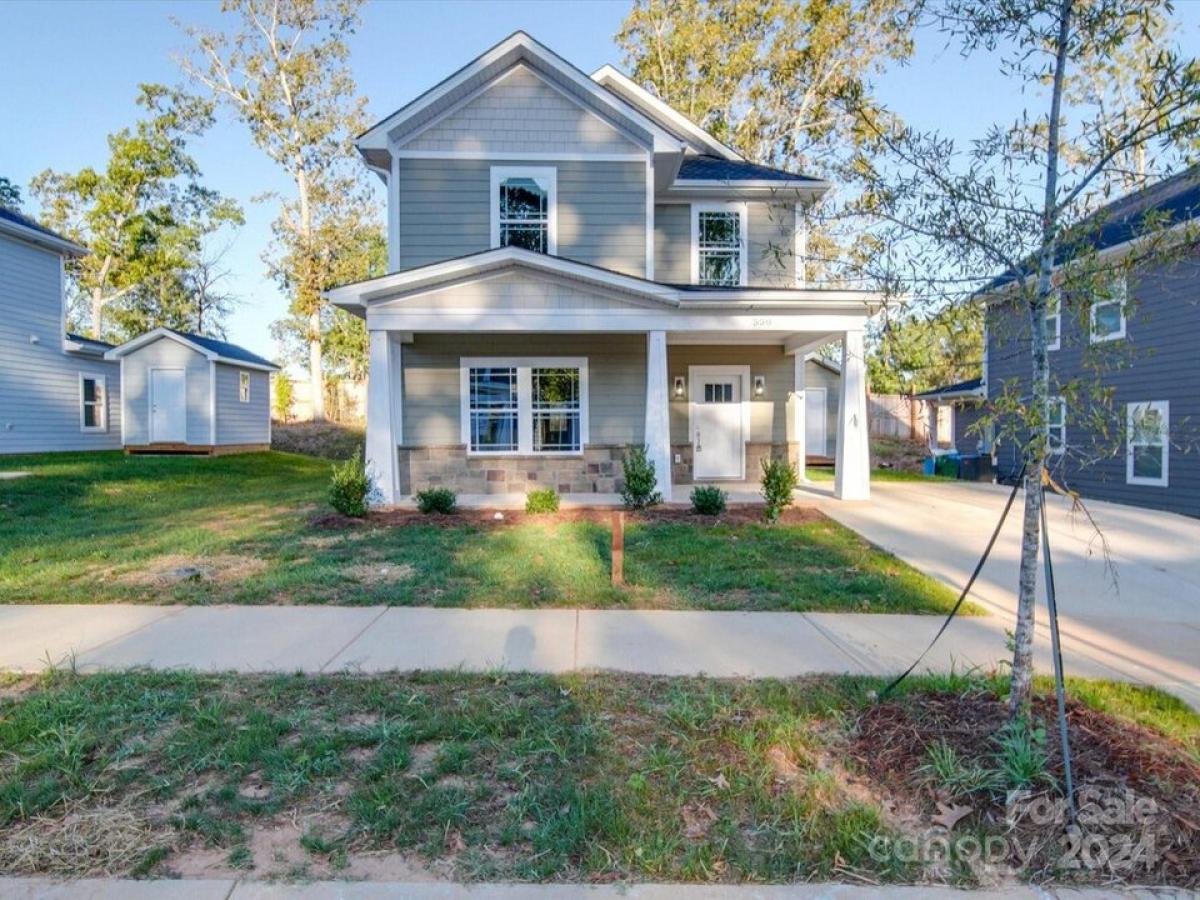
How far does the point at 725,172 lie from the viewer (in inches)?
530

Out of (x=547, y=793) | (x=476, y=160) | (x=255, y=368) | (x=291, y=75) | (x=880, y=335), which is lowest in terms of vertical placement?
(x=547, y=793)

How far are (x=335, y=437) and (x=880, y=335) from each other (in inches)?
1047

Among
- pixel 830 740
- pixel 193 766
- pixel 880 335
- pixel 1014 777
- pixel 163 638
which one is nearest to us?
pixel 1014 777

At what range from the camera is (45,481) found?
12.8 metres

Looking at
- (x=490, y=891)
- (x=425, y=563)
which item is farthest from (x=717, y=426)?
(x=490, y=891)

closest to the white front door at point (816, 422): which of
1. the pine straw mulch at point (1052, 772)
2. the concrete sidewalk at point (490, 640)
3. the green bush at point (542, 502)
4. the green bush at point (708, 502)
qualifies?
the green bush at point (708, 502)

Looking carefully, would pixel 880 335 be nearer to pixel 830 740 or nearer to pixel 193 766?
pixel 830 740

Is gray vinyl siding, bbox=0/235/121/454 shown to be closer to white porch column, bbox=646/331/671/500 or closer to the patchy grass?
white porch column, bbox=646/331/671/500

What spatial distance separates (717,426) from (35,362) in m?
18.0

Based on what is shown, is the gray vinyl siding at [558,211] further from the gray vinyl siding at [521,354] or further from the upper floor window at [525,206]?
the gray vinyl siding at [521,354]

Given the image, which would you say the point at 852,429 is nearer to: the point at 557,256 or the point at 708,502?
the point at 708,502

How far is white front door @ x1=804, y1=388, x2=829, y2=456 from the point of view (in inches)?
851

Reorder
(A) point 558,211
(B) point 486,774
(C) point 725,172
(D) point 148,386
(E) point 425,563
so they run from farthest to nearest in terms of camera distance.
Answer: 1. (D) point 148,386
2. (C) point 725,172
3. (A) point 558,211
4. (E) point 425,563
5. (B) point 486,774

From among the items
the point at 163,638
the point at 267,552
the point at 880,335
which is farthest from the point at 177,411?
the point at 880,335
